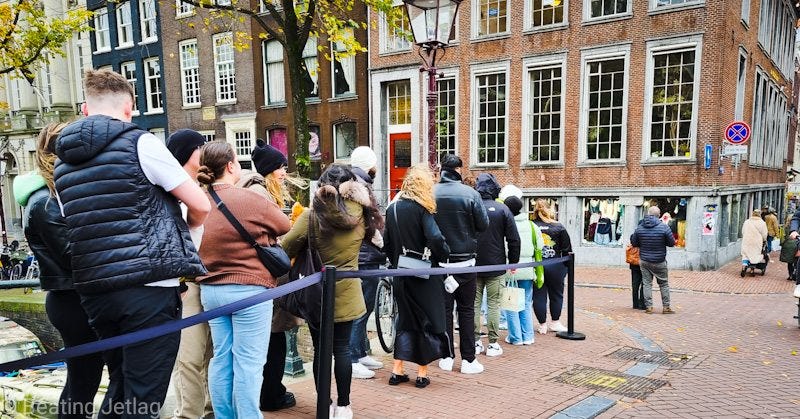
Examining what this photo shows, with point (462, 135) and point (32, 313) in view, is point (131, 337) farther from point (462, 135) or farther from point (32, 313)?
point (462, 135)

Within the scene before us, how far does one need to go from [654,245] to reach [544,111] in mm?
8800

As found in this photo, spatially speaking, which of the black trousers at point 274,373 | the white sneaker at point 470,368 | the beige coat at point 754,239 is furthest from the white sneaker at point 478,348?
the beige coat at point 754,239

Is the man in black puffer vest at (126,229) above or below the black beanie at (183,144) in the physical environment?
below

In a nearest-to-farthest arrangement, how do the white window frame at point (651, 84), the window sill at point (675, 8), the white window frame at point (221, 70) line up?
the window sill at point (675, 8) → the white window frame at point (651, 84) → the white window frame at point (221, 70)

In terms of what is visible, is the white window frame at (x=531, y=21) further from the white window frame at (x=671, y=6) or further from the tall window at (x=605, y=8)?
the white window frame at (x=671, y=6)

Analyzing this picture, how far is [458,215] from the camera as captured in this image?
184 inches

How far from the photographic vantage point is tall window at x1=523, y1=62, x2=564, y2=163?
15828mm

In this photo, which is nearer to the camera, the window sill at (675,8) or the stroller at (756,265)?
the stroller at (756,265)

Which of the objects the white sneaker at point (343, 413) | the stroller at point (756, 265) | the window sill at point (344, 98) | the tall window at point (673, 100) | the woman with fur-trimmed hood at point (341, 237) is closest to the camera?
the woman with fur-trimmed hood at point (341, 237)

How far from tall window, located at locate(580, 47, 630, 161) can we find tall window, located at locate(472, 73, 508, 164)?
2616mm

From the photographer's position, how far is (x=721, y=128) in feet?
45.5

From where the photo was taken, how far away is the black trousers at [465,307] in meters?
4.80

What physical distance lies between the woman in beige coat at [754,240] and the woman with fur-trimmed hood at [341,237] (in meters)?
13.0

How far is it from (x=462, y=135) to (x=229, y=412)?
15.3m
